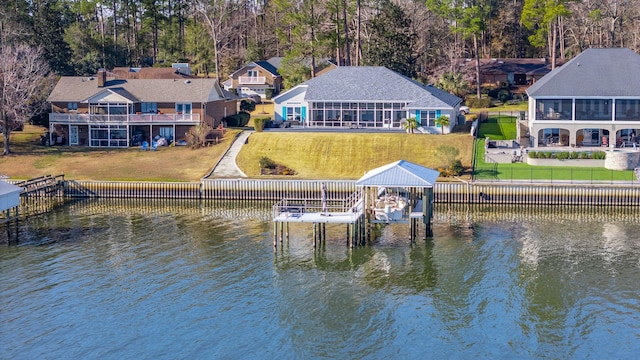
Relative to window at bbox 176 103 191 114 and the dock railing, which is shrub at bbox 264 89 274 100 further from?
the dock railing

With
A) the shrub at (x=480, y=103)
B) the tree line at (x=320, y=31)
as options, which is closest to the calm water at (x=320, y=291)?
the shrub at (x=480, y=103)

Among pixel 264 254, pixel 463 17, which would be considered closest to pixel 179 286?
pixel 264 254

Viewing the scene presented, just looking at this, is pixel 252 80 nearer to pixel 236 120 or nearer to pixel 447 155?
pixel 236 120

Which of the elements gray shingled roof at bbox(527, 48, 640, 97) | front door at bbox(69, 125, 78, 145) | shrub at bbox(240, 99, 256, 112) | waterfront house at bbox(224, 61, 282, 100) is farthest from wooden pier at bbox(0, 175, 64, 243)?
waterfront house at bbox(224, 61, 282, 100)

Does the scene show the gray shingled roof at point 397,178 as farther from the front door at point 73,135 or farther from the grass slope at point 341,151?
the front door at point 73,135

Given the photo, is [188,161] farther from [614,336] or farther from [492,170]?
[614,336]
